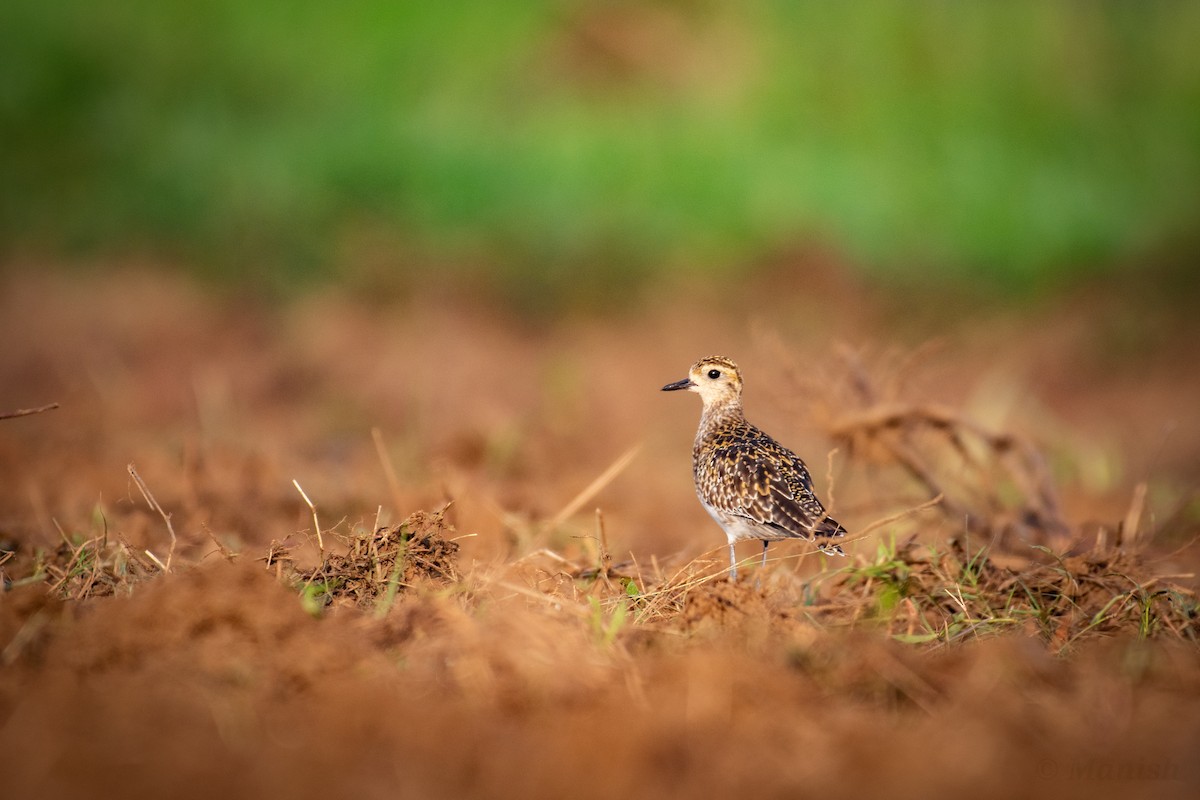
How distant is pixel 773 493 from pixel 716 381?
1128 mm

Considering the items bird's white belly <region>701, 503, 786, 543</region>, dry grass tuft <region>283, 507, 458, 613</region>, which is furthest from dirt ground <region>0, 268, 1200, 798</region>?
bird's white belly <region>701, 503, 786, 543</region>

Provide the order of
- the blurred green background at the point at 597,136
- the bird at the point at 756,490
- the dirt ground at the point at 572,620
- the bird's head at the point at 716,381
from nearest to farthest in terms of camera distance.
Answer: the dirt ground at the point at 572,620 → the bird at the point at 756,490 → the bird's head at the point at 716,381 → the blurred green background at the point at 597,136

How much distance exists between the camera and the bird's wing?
4566 mm

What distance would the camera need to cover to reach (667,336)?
1197 centimetres

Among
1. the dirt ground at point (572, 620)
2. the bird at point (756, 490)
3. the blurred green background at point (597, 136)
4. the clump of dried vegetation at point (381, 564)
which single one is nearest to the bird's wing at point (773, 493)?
the bird at point (756, 490)

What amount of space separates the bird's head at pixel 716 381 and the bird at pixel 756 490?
0.16 meters

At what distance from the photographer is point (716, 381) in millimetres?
5684

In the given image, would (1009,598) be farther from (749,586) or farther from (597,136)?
(597,136)

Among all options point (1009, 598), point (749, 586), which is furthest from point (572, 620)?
point (1009, 598)

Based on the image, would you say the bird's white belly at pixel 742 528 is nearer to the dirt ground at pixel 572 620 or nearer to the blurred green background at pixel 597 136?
the dirt ground at pixel 572 620

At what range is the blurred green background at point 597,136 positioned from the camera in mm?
12430

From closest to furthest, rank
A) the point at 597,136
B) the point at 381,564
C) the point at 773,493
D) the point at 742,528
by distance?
the point at 381,564 → the point at 773,493 → the point at 742,528 → the point at 597,136

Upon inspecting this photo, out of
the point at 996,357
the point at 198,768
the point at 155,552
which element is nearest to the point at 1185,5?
the point at 996,357

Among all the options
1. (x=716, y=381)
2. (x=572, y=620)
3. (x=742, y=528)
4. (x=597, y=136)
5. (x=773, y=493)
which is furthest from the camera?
(x=597, y=136)
